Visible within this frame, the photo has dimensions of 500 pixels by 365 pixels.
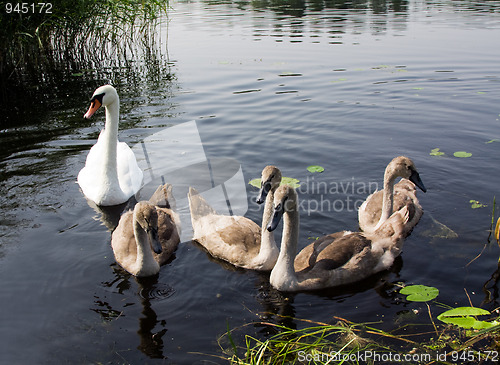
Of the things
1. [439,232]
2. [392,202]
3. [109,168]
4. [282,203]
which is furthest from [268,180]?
[109,168]

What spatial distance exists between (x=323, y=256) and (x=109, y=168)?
420 centimetres

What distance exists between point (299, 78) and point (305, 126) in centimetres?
536

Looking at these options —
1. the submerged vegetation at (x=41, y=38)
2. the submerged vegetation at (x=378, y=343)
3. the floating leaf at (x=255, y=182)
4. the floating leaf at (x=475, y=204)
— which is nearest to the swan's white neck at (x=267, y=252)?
the submerged vegetation at (x=378, y=343)

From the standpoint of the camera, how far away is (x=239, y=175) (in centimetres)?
963

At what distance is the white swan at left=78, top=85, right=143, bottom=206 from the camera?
8578 millimetres

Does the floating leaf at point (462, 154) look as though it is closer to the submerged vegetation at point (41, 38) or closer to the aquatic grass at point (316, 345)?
the aquatic grass at point (316, 345)

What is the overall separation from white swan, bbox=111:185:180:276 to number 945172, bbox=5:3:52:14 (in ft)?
32.4

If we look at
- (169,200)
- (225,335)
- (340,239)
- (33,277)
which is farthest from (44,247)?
(340,239)

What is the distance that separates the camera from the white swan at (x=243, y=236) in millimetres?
6645

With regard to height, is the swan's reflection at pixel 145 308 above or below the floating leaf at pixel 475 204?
below

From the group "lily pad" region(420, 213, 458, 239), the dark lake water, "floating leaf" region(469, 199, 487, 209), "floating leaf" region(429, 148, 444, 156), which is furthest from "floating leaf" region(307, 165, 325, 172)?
"floating leaf" region(469, 199, 487, 209)

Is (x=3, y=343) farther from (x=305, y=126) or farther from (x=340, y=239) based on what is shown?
(x=305, y=126)

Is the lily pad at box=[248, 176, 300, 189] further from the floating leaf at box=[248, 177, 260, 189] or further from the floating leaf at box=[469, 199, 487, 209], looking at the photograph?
the floating leaf at box=[469, 199, 487, 209]

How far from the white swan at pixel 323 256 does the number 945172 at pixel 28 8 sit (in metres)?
12.0
